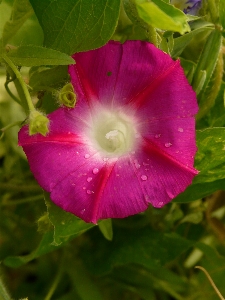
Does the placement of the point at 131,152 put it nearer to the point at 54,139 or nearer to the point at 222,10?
the point at 54,139

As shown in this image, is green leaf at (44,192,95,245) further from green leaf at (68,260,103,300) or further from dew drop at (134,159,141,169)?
green leaf at (68,260,103,300)

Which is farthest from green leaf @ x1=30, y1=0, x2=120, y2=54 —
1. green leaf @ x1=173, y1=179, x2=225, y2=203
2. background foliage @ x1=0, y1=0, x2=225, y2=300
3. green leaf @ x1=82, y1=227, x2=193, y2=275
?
green leaf @ x1=82, y1=227, x2=193, y2=275

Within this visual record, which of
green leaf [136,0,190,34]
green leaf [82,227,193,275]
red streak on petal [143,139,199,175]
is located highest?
green leaf [136,0,190,34]

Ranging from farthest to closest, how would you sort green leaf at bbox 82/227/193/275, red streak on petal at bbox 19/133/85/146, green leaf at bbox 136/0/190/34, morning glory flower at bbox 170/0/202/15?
green leaf at bbox 82/227/193/275
morning glory flower at bbox 170/0/202/15
red streak on petal at bbox 19/133/85/146
green leaf at bbox 136/0/190/34

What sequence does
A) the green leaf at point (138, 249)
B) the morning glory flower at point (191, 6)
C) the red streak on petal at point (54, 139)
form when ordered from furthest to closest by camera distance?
the green leaf at point (138, 249), the morning glory flower at point (191, 6), the red streak on petal at point (54, 139)

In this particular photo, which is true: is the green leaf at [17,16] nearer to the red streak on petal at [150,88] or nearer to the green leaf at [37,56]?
the green leaf at [37,56]

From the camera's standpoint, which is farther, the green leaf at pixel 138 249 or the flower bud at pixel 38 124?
the green leaf at pixel 138 249

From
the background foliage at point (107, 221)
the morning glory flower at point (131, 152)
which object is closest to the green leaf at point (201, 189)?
the background foliage at point (107, 221)

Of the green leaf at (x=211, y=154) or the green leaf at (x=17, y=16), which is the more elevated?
the green leaf at (x=17, y=16)

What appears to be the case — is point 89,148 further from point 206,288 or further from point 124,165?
point 206,288

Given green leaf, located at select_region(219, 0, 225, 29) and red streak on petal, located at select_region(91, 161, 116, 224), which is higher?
green leaf, located at select_region(219, 0, 225, 29)
